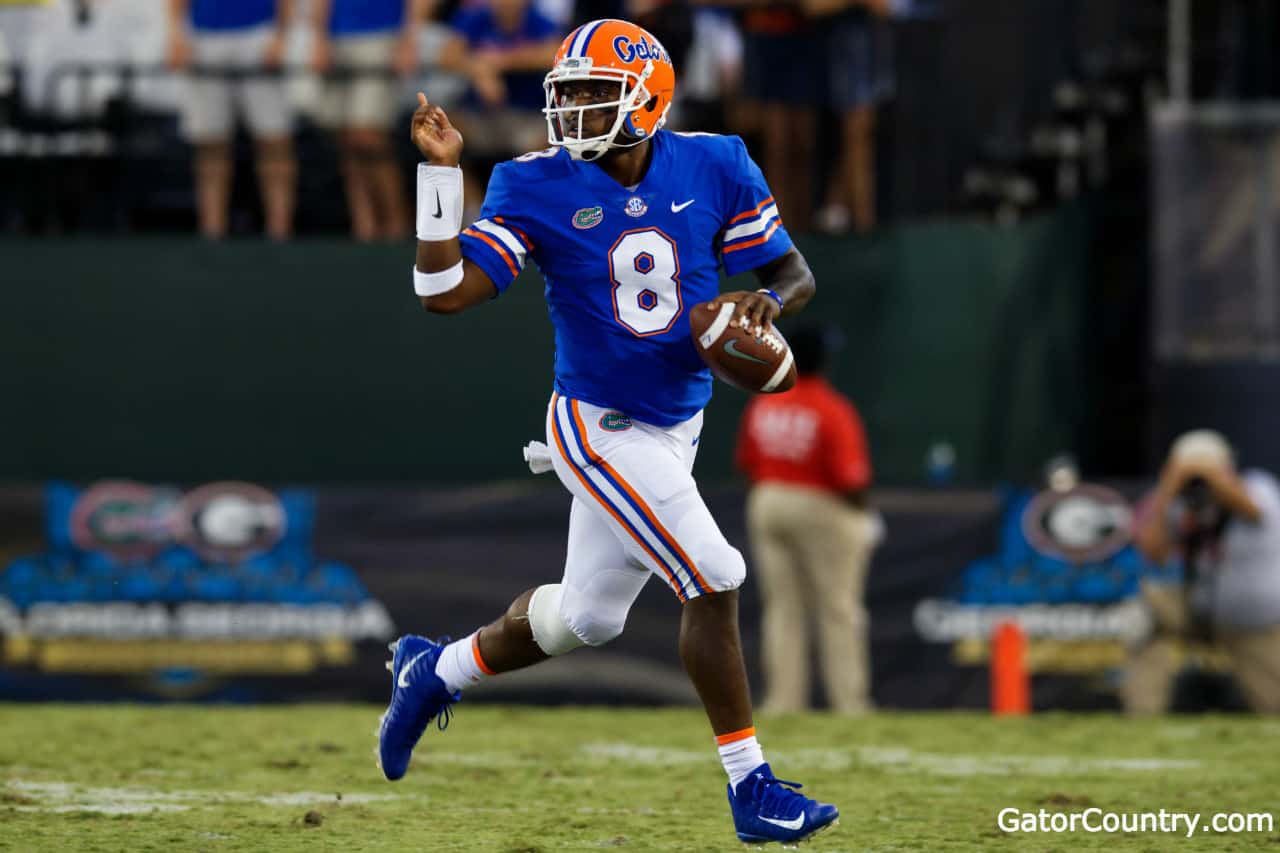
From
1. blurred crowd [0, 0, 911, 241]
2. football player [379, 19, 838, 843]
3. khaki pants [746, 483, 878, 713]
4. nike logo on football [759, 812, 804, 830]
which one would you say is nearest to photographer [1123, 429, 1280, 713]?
khaki pants [746, 483, 878, 713]

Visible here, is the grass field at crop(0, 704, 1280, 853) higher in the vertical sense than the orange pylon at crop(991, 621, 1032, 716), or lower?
higher

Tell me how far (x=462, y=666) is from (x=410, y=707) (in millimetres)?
227

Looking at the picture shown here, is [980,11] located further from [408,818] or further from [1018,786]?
[408,818]

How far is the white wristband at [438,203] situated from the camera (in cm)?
530

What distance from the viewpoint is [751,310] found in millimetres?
5355

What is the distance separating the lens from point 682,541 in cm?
534

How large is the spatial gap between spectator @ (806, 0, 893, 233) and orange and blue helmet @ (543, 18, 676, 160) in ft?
22.5

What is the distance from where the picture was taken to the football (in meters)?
5.29

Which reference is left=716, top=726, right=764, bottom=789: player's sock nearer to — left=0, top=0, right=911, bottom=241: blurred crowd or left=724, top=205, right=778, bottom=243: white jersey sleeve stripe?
left=724, top=205, right=778, bottom=243: white jersey sleeve stripe

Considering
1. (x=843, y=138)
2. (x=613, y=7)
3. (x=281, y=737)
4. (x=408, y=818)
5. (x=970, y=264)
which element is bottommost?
(x=281, y=737)

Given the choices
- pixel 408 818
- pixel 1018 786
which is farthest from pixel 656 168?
pixel 1018 786

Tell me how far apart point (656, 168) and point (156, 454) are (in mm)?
7898

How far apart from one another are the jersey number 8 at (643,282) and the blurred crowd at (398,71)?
6.63 meters

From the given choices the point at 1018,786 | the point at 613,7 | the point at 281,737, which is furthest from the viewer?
the point at 613,7
